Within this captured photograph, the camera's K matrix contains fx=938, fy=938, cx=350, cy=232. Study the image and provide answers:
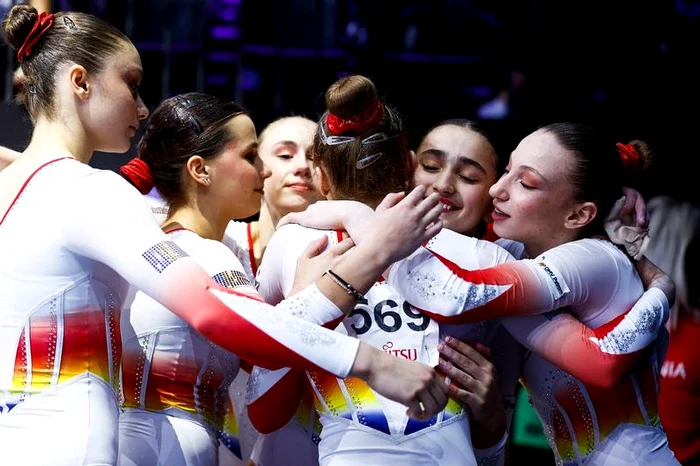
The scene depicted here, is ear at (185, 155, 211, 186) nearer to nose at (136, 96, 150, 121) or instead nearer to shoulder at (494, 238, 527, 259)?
nose at (136, 96, 150, 121)

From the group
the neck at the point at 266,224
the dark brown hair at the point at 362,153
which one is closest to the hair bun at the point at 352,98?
the dark brown hair at the point at 362,153

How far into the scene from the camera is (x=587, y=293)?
225cm

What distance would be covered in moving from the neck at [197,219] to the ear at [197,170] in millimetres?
66

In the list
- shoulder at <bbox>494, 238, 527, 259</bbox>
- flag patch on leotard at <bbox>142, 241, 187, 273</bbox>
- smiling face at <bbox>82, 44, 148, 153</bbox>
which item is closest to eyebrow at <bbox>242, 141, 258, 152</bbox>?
smiling face at <bbox>82, 44, 148, 153</bbox>

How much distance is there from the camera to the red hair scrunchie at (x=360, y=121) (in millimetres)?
2213

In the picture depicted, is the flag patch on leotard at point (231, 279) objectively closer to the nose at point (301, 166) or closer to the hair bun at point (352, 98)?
the hair bun at point (352, 98)

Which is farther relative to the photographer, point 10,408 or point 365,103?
point 365,103

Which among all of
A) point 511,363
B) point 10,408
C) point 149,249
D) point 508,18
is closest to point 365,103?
point 149,249

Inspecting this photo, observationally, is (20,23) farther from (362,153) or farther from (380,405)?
(380,405)

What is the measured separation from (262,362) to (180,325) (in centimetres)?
51

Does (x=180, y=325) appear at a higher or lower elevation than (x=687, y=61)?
lower

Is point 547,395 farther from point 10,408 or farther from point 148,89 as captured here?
point 148,89

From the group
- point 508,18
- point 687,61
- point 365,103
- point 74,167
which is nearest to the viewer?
point 74,167

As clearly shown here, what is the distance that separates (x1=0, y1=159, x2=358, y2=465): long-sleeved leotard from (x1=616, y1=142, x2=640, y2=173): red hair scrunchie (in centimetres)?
107
